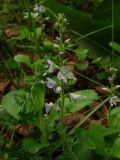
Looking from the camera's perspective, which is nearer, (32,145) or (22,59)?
(32,145)

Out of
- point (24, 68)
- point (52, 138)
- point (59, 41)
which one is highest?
point (59, 41)

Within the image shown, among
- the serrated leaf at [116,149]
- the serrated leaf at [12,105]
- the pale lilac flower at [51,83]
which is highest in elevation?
the pale lilac flower at [51,83]

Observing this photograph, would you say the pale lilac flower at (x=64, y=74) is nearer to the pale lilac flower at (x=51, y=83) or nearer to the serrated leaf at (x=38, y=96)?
the pale lilac flower at (x=51, y=83)

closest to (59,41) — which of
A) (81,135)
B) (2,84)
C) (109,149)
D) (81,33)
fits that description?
(81,135)

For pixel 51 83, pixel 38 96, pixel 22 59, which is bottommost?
pixel 22 59

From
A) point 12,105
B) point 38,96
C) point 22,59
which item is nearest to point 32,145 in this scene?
point 38,96

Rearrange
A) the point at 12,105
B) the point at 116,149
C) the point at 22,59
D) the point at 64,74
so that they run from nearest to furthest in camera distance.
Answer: the point at 64,74 < the point at 116,149 < the point at 12,105 < the point at 22,59

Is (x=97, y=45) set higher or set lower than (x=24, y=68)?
A: higher

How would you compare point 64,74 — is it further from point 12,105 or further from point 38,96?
point 12,105

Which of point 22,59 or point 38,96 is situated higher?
point 38,96

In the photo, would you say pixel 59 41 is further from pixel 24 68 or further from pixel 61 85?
pixel 24 68

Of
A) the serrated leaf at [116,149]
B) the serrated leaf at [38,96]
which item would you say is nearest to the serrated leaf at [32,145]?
the serrated leaf at [38,96]
